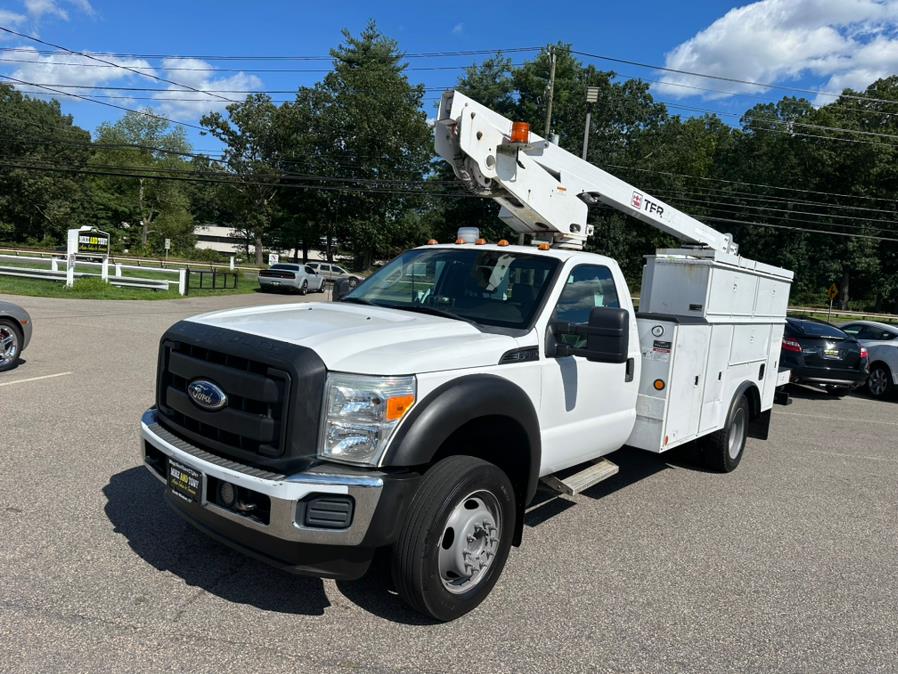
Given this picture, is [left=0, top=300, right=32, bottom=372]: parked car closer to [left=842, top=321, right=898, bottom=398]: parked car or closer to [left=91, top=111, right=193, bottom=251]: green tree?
[left=842, top=321, right=898, bottom=398]: parked car

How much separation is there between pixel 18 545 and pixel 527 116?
5543 centimetres

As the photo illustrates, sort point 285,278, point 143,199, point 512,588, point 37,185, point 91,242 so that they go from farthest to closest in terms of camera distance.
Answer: point 143,199, point 37,185, point 91,242, point 285,278, point 512,588

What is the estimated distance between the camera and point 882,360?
12.9 metres

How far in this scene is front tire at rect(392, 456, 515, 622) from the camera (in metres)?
2.95

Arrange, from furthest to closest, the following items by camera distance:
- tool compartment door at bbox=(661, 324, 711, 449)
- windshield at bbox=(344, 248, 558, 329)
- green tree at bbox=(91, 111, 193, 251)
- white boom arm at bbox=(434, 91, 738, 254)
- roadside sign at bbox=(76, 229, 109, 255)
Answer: green tree at bbox=(91, 111, 193, 251) < roadside sign at bbox=(76, 229, 109, 255) < white boom arm at bbox=(434, 91, 738, 254) < tool compartment door at bbox=(661, 324, 711, 449) < windshield at bbox=(344, 248, 558, 329)

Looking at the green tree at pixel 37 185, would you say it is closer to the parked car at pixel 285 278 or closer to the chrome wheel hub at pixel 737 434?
the parked car at pixel 285 278

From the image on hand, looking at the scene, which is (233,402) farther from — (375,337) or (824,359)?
(824,359)

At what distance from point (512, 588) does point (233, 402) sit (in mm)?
1913

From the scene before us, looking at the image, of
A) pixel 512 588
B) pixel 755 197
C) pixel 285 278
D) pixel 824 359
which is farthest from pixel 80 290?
pixel 755 197

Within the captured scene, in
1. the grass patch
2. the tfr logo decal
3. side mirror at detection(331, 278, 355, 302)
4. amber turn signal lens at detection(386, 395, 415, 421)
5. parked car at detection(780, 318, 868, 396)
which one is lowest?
the grass patch

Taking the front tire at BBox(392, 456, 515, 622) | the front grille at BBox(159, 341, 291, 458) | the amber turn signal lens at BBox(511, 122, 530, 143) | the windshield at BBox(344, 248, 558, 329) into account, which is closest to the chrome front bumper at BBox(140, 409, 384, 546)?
the front grille at BBox(159, 341, 291, 458)

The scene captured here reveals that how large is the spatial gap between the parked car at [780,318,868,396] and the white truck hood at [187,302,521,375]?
32.5 ft

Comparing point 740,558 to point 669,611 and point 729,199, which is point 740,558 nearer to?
point 669,611

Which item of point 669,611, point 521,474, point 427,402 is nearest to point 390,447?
point 427,402
